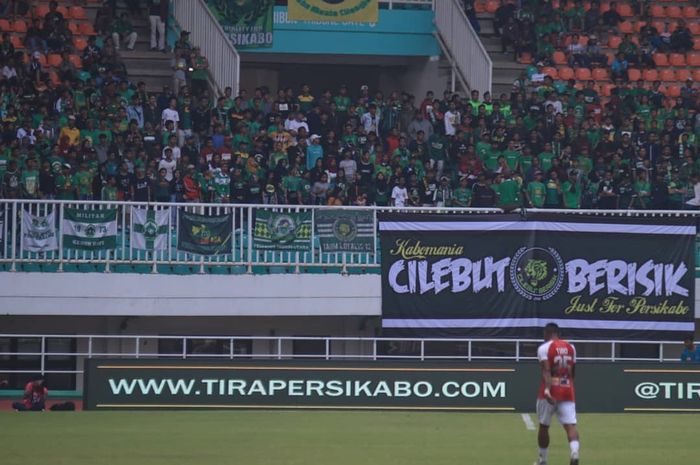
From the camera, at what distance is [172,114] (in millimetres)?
29328

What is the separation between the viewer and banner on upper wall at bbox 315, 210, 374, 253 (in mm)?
25359

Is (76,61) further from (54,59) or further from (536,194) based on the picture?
(536,194)

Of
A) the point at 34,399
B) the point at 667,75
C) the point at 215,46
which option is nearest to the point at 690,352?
the point at 34,399

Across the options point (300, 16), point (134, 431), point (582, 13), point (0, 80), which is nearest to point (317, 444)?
point (134, 431)

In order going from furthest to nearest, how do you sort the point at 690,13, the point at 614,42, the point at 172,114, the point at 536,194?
the point at 690,13, the point at 614,42, the point at 172,114, the point at 536,194

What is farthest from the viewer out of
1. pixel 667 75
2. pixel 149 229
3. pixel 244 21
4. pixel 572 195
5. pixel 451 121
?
pixel 667 75

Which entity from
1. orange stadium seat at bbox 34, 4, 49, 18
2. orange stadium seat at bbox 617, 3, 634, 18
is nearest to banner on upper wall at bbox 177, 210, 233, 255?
orange stadium seat at bbox 34, 4, 49, 18

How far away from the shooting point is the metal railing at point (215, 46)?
3281cm

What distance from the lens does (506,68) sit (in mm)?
35812

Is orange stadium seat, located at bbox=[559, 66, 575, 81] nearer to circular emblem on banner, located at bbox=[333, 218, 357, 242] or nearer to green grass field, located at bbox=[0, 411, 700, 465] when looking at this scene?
circular emblem on banner, located at bbox=[333, 218, 357, 242]

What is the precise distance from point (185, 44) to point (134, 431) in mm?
13434

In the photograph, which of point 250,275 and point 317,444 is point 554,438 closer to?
point 317,444

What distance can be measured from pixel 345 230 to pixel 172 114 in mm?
5562

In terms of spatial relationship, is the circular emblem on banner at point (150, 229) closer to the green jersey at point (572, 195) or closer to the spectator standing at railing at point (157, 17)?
the green jersey at point (572, 195)
